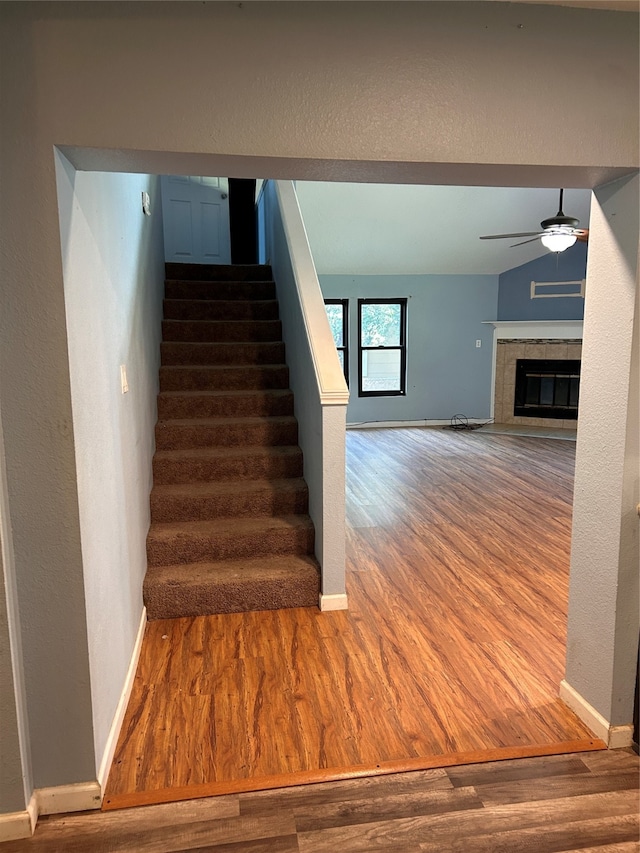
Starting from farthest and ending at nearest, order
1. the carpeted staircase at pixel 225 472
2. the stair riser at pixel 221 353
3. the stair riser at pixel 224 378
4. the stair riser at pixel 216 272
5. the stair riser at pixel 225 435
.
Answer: the stair riser at pixel 216 272
the stair riser at pixel 221 353
the stair riser at pixel 224 378
the stair riser at pixel 225 435
the carpeted staircase at pixel 225 472

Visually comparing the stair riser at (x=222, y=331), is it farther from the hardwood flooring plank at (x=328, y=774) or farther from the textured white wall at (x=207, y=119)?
the hardwood flooring plank at (x=328, y=774)

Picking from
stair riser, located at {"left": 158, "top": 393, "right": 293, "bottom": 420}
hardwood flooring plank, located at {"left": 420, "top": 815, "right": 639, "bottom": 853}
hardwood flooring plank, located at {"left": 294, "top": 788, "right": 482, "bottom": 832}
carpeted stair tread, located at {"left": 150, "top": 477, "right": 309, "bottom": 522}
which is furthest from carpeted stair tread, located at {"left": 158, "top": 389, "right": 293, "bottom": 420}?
hardwood flooring plank, located at {"left": 420, "top": 815, "right": 639, "bottom": 853}

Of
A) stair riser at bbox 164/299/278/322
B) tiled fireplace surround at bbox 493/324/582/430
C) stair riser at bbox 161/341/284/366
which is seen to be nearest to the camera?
stair riser at bbox 161/341/284/366

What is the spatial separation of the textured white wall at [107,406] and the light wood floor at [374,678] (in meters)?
0.24

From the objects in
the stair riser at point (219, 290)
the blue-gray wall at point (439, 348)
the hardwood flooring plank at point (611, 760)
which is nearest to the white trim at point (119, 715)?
the hardwood flooring plank at point (611, 760)

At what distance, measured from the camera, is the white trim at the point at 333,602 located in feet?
9.48

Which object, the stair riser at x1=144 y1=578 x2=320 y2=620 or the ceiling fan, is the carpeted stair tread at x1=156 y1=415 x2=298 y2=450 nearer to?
the stair riser at x1=144 y1=578 x2=320 y2=620

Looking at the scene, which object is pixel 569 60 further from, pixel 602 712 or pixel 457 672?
pixel 457 672

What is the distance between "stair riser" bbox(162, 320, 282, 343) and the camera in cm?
415

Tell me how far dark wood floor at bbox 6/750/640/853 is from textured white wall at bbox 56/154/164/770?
25cm

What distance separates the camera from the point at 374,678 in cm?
235

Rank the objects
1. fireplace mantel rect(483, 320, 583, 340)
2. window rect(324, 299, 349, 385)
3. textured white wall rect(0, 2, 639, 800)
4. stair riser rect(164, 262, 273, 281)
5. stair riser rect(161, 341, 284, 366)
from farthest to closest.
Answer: window rect(324, 299, 349, 385) < fireplace mantel rect(483, 320, 583, 340) < stair riser rect(164, 262, 273, 281) < stair riser rect(161, 341, 284, 366) < textured white wall rect(0, 2, 639, 800)

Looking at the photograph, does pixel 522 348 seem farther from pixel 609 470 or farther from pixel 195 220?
pixel 609 470

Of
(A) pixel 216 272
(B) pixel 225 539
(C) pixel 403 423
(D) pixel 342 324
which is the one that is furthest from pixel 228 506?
(C) pixel 403 423
